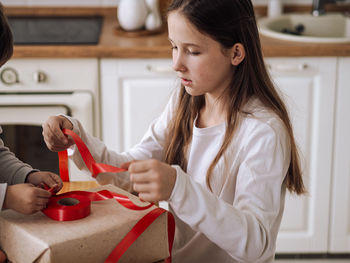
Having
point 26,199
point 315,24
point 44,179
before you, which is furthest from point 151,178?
point 315,24

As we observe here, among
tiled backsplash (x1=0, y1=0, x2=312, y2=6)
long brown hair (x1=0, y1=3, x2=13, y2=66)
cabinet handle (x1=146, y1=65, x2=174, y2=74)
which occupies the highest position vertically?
tiled backsplash (x1=0, y1=0, x2=312, y2=6)

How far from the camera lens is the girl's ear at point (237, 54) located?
1.10 m

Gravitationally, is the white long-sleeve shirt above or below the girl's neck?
below

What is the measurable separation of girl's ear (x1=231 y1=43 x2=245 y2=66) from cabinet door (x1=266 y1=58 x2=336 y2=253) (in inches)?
35.8

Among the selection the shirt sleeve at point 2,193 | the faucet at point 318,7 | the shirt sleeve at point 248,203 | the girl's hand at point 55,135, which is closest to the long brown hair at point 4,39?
the girl's hand at point 55,135

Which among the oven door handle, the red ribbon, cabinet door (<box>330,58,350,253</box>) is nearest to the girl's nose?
the red ribbon

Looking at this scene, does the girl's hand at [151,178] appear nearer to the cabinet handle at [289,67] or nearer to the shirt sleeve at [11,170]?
the shirt sleeve at [11,170]

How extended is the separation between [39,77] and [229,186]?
1.16 m

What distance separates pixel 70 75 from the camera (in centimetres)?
208

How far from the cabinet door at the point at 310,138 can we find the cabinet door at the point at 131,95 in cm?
42

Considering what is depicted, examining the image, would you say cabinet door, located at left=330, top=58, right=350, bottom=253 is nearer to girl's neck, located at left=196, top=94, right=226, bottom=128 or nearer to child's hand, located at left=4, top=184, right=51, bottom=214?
girl's neck, located at left=196, top=94, right=226, bottom=128

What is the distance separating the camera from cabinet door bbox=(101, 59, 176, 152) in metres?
2.08

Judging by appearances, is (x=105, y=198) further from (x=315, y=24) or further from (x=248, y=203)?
(x=315, y=24)

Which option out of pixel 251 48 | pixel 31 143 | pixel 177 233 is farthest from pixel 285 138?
pixel 31 143
